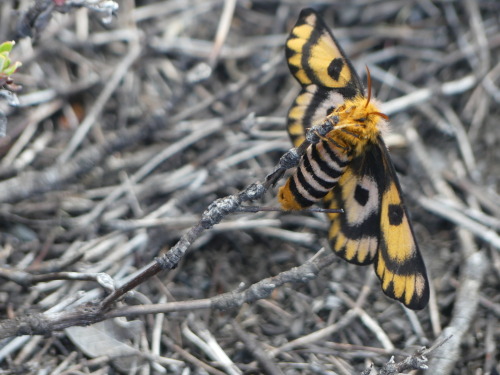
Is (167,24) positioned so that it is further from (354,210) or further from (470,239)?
(470,239)

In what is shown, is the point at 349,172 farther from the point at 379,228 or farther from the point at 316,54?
the point at 316,54

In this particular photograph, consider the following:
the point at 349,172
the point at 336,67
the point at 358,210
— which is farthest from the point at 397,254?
the point at 336,67

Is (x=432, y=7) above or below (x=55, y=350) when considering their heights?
above

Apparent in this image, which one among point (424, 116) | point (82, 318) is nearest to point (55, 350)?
point (82, 318)

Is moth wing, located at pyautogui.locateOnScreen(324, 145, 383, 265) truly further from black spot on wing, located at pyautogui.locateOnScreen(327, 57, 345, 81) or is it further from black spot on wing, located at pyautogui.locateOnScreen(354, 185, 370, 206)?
black spot on wing, located at pyautogui.locateOnScreen(327, 57, 345, 81)

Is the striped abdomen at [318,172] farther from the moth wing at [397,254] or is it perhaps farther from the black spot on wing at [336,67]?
the black spot on wing at [336,67]

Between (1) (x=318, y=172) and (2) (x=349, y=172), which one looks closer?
(1) (x=318, y=172)
